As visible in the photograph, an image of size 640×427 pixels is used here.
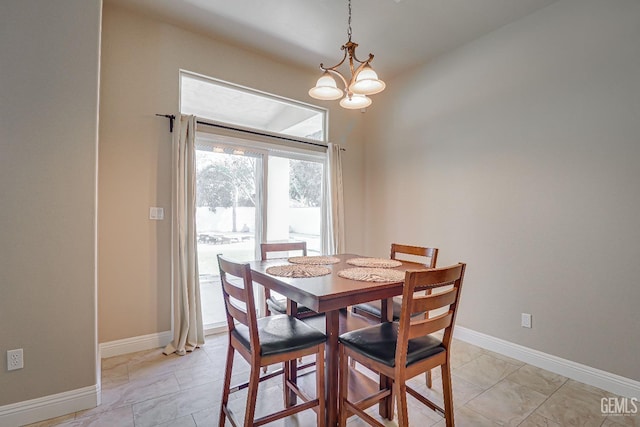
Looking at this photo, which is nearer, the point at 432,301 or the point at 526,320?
the point at 432,301

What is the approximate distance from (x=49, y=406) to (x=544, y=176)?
3807mm

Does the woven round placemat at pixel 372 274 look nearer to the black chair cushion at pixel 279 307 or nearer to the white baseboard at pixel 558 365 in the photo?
the black chair cushion at pixel 279 307

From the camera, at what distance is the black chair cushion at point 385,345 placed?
146 centimetres

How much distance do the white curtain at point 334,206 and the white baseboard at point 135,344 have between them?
1935mm

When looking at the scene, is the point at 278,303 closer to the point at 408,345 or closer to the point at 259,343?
the point at 259,343

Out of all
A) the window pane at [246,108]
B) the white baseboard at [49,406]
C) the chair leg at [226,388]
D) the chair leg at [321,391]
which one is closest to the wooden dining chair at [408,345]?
the chair leg at [321,391]

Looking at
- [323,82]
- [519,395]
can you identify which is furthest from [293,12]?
[519,395]

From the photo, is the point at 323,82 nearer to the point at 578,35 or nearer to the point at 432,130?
the point at 432,130

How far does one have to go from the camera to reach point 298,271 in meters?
1.89

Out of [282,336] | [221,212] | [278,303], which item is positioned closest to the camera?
[282,336]

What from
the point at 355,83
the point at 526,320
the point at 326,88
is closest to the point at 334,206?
the point at 326,88

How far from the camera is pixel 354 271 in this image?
76.7 inches

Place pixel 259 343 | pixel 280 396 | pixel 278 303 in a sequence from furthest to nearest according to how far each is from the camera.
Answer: pixel 278 303, pixel 280 396, pixel 259 343

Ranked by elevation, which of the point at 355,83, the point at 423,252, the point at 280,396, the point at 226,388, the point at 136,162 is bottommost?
the point at 280,396
